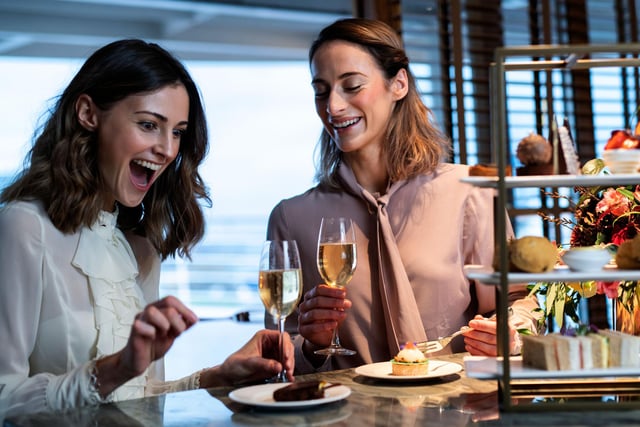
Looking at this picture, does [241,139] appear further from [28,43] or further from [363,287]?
[363,287]

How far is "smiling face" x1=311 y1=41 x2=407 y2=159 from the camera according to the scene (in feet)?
8.72

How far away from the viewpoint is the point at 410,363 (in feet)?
6.56

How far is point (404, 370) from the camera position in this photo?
6.57ft

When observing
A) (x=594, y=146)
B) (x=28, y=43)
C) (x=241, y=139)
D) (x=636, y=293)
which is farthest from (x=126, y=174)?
(x=241, y=139)

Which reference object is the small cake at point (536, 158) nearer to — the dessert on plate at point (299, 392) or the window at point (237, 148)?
the dessert on plate at point (299, 392)

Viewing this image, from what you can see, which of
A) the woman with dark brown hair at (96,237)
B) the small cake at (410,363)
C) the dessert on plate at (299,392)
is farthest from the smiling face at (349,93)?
the dessert on plate at (299,392)

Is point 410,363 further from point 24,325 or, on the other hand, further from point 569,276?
point 24,325

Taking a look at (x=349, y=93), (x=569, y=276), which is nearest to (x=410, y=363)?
(x=569, y=276)

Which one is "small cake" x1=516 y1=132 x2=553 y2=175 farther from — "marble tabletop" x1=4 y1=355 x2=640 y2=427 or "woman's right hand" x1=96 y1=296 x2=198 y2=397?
"woman's right hand" x1=96 y1=296 x2=198 y2=397

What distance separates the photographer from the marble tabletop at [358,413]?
1.61 metres

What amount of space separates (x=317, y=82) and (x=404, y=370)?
1133 mm

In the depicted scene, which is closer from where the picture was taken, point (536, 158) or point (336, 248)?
point (536, 158)

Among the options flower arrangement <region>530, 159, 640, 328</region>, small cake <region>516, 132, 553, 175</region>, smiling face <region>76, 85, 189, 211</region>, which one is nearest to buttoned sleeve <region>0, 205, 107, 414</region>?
smiling face <region>76, 85, 189, 211</region>

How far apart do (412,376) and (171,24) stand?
765cm
